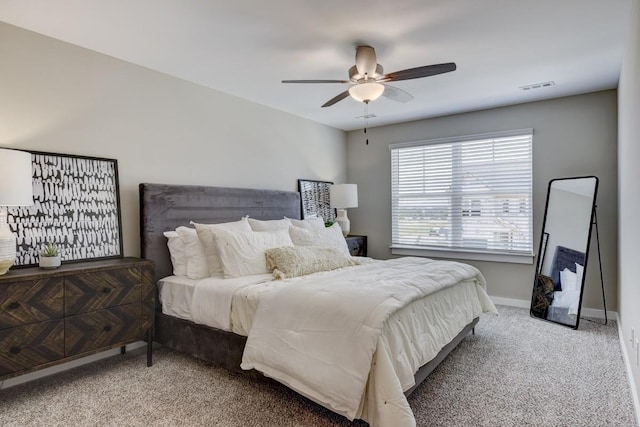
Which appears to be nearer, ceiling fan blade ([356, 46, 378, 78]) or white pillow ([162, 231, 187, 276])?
ceiling fan blade ([356, 46, 378, 78])

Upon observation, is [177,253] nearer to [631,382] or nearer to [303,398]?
[303,398]

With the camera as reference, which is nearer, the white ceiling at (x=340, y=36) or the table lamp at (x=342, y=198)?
the white ceiling at (x=340, y=36)

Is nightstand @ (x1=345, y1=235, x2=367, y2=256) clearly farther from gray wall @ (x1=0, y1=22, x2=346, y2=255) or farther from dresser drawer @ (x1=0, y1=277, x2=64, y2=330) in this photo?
dresser drawer @ (x1=0, y1=277, x2=64, y2=330)

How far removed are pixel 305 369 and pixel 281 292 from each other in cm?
54

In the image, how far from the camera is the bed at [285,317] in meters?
1.84

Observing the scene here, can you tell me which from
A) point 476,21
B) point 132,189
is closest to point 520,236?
point 476,21

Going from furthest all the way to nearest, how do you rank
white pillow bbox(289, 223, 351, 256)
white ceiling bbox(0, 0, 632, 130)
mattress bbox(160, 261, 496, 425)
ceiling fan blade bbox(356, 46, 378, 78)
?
white pillow bbox(289, 223, 351, 256), ceiling fan blade bbox(356, 46, 378, 78), white ceiling bbox(0, 0, 632, 130), mattress bbox(160, 261, 496, 425)

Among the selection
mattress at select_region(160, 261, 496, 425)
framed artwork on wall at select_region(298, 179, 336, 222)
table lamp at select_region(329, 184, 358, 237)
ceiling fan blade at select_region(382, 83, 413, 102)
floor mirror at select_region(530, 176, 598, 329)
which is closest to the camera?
mattress at select_region(160, 261, 496, 425)

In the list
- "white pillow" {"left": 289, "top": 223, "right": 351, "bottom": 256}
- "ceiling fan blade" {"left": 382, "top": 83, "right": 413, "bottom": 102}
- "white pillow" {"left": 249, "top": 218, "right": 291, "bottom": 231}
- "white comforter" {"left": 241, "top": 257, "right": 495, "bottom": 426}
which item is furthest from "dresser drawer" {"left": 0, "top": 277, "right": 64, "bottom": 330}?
"ceiling fan blade" {"left": 382, "top": 83, "right": 413, "bottom": 102}

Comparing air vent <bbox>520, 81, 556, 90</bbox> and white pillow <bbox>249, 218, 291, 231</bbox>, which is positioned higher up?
air vent <bbox>520, 81, 556, 90</bbox>

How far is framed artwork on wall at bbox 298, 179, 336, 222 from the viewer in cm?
517

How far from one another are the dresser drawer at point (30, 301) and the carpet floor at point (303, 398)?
59cm

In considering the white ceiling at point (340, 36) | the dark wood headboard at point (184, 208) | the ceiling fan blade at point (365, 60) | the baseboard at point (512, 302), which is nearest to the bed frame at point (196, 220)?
the dark wood headboard at point (184, 208)

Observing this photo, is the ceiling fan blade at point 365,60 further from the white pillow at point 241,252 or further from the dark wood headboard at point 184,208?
the dark wood headboard at point 184,208
